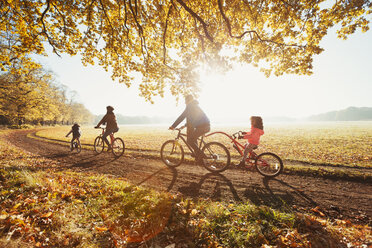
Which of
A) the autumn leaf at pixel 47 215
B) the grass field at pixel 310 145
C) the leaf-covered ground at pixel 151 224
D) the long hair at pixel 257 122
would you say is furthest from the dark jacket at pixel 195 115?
the grass field at pixel 310 145

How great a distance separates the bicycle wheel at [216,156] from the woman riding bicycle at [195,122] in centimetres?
34

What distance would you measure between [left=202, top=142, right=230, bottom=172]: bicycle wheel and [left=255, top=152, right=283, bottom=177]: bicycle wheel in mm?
1190

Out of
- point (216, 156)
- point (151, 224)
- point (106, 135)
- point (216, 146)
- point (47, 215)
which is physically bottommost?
point (151, 224)

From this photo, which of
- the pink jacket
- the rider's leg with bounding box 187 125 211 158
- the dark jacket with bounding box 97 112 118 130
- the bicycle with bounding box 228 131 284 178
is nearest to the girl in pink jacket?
the pink jacket

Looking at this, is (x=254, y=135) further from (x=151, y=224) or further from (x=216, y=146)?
(x=151, y=224)

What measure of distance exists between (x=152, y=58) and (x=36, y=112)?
103 feet

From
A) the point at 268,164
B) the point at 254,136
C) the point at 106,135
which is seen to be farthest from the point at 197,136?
the point at 106,135

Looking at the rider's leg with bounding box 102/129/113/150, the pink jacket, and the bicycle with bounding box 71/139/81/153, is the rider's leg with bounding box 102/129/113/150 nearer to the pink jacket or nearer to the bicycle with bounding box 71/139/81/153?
the bicycle with bounding box 71/139/81/153

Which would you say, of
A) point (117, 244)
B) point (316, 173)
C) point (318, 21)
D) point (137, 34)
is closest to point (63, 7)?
point (137, 34)

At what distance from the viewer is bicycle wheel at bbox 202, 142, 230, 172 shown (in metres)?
5.33

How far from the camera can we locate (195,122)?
216 inches

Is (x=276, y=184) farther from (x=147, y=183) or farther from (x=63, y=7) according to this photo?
(x=63, y=7)

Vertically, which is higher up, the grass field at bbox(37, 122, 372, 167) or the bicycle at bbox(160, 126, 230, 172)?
the bicycle at bbox(160, 126, 230, 172)

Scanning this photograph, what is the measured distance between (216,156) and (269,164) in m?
1.96
